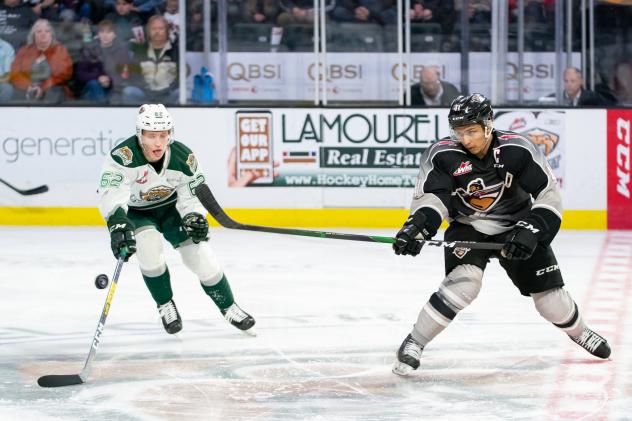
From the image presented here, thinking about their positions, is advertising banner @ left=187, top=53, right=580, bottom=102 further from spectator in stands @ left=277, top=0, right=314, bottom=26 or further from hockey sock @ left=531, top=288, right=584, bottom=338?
hockey sock @ left=531, top=288, right=584, bottom=338

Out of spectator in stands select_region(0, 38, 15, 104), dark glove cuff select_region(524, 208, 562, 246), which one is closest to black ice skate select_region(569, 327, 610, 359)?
dark glove cuff select_region(524, 208, 562, 246)

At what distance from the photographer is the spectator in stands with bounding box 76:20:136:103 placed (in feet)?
27.8

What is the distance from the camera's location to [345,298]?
18.7ft

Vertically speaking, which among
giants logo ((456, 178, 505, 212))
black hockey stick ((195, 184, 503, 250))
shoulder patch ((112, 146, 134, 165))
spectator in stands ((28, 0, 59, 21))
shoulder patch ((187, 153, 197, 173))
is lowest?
black hockey stick ((195, 184, 503, 250))

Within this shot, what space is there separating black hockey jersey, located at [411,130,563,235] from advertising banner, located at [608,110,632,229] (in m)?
4.09

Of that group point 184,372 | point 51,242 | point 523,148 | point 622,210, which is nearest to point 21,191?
point 51,242

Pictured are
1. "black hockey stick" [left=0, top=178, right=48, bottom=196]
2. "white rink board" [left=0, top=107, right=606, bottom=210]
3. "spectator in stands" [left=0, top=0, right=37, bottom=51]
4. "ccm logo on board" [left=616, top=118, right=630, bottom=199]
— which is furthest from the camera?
"spectator in stands" [left=0, top=0, right=37, bottom=51]

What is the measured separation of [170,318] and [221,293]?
22cm

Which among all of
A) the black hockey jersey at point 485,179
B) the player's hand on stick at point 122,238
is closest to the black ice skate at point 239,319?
the player's hand on stick at point 122,238

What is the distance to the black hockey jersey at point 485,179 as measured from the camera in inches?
157

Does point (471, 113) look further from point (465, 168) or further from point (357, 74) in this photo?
point (357, 74)

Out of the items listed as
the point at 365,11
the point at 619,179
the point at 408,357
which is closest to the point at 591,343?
the point at 408,357

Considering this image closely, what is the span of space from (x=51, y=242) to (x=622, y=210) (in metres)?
3.47

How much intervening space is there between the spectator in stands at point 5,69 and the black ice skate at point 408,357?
5.00m
